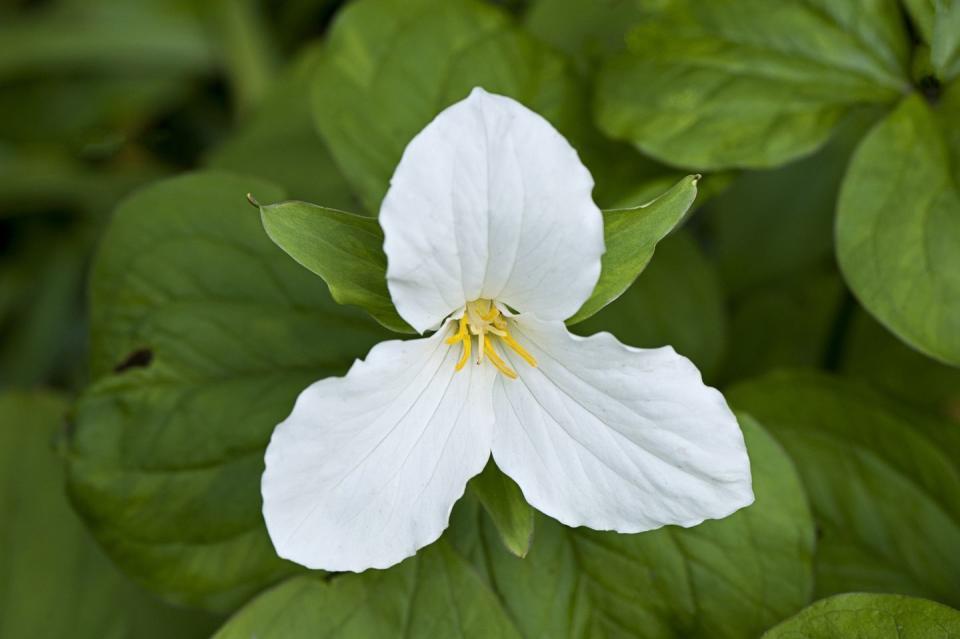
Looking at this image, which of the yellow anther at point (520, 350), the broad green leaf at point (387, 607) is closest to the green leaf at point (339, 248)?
the yellow anther at point (520, 350)

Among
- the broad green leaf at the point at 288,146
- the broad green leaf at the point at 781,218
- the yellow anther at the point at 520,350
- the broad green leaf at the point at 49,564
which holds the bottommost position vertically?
the broad green leaf at the point at 49,564

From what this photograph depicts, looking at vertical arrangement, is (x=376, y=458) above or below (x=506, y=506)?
above

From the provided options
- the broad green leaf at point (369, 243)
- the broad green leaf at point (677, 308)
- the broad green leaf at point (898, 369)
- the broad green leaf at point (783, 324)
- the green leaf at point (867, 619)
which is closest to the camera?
the broad green leaf at point (369, 243)

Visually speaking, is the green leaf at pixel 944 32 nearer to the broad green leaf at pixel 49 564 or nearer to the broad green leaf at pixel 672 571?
the broad green leaf at pixel 672 571

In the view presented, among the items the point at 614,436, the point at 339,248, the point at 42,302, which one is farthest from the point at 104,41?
the point at 614,436

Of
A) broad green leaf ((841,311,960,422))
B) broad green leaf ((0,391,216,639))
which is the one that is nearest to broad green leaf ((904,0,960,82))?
broad green leaf ((841,311,960,422))

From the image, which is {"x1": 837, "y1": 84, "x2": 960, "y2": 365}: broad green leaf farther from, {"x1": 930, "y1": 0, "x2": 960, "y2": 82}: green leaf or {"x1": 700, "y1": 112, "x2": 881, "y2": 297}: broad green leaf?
{"x1": 700, "y1": 112, "x2": 881, "y2": 297}: broad green leaf

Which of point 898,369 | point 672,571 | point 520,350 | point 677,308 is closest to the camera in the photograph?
point 520,350

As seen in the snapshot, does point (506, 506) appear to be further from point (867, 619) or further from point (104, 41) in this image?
point (104, 41)
